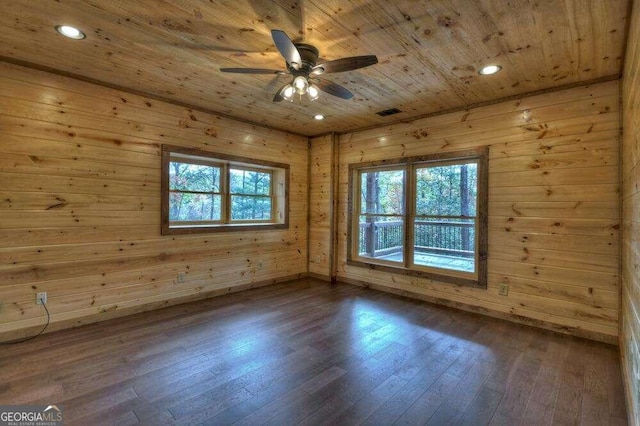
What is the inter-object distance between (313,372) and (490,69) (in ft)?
10.2

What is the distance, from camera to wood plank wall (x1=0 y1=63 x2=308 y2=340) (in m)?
2.93

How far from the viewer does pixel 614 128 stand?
302 centimetres

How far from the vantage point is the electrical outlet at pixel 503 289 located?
362cm

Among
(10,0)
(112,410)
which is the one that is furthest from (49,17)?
(112,410)

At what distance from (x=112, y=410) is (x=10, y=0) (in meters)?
2.72

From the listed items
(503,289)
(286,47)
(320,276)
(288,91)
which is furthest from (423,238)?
(286,47)

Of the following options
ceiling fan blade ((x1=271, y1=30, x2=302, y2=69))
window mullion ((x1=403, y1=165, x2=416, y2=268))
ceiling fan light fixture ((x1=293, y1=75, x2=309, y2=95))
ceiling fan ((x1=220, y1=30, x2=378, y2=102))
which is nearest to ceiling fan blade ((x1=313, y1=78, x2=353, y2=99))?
ceiling fan ((x1=220, y1=30, x2=378, y2=102))

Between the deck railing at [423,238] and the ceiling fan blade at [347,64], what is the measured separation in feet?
8.91

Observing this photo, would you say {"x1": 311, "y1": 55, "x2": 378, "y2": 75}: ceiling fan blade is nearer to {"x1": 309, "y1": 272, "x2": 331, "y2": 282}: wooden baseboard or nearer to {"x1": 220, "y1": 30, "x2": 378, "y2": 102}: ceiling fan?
{"x1": 220, "y1": 30, "x2": 378, "y2": 102}: ceiling fan

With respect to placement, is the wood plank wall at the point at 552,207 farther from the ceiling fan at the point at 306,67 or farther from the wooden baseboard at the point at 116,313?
the wooden baseboard at the point at 116,313

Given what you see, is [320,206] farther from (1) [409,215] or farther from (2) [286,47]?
(2) [286,47]

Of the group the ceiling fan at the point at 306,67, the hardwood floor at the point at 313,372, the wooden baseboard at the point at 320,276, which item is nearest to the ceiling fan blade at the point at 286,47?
the ceiling fan at the point at 306,67

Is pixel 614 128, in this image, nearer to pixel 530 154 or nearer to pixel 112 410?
pixel 530 154

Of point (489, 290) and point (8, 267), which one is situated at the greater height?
point (8, 267)
